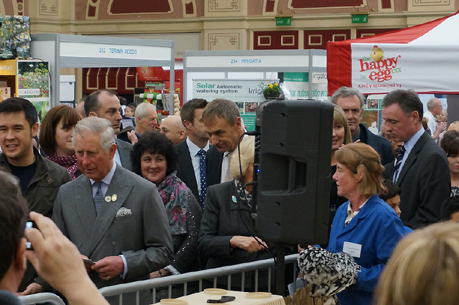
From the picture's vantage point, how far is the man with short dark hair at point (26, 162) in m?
3.87

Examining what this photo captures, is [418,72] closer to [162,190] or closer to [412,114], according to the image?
[412,114]

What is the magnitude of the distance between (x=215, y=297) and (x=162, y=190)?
1.41 meters

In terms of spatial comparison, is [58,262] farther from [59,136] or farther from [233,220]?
[59,136]

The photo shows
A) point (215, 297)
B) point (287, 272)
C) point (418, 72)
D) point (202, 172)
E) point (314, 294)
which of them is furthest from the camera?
point (418, 72)

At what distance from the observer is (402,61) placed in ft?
18.6

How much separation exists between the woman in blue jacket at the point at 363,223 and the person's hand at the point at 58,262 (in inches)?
91.1

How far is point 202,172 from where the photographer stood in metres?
5.25

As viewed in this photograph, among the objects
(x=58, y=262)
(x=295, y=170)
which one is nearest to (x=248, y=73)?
(x=295, y=170)

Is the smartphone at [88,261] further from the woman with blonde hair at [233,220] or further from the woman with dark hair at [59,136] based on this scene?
the woman with dark hair at [59,136]

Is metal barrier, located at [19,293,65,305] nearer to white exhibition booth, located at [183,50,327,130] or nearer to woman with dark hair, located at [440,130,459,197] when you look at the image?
woman with dark hair, located at [440,130,459,197]

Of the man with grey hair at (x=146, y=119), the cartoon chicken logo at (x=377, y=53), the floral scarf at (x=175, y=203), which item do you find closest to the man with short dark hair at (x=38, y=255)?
the floral scarf at (x=175, y=203)

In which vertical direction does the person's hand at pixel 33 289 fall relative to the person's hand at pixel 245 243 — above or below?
below

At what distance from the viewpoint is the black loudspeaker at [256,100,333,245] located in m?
3.59

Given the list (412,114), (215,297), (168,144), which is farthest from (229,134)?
(215,297)
